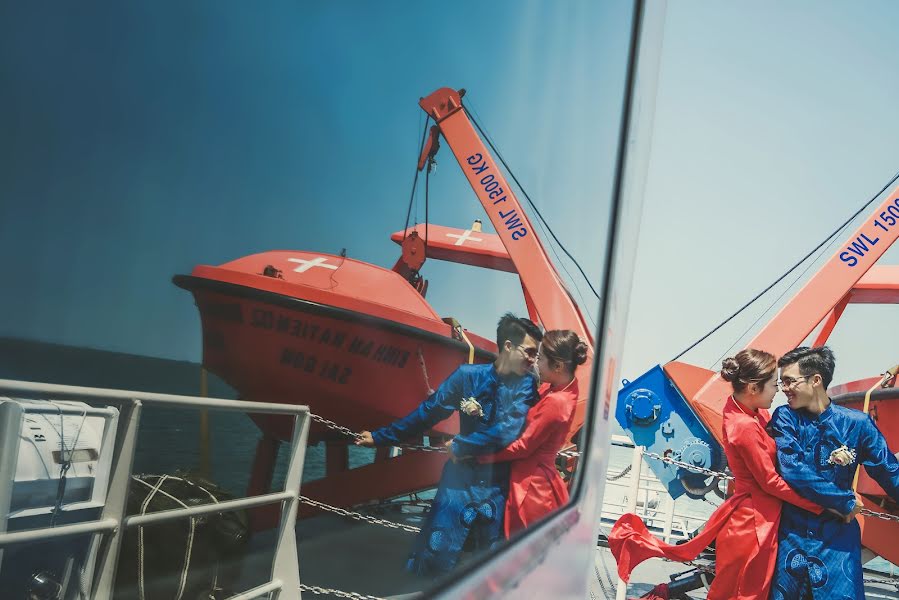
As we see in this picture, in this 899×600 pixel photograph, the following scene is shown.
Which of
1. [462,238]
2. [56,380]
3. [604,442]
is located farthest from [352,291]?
[604,442]

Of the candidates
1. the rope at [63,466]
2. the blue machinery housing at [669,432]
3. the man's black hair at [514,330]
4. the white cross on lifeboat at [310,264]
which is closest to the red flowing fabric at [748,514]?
the blue machinery housing at [669,432]

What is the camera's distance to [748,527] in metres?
2.87

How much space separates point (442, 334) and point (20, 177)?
1.01 feet

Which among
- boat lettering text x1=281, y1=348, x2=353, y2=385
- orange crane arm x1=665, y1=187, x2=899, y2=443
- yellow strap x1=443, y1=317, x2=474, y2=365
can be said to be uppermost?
orange crane arm x1=665, y1=187, x2=899, y2=443

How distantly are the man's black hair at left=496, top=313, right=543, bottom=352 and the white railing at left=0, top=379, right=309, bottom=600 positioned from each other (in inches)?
6.4

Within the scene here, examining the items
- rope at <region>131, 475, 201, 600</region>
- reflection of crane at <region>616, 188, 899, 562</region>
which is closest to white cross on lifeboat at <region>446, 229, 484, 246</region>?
rope at <region>131, 475, 201, 600</region>

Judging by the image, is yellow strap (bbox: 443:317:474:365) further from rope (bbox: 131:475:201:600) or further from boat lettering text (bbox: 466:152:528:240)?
rope (bbox: 131:475:201:600)

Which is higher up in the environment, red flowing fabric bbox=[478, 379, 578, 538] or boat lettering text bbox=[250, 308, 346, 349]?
boat lettering text bbox=[250, 308, 346, 349]

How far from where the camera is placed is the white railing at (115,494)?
0.30 m

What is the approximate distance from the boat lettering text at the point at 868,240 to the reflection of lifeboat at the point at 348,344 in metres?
5.96

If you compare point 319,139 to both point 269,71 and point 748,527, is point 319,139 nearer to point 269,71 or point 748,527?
point 269,71

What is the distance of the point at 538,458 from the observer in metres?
0.64

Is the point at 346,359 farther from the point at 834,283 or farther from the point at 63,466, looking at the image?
the point at 834,283

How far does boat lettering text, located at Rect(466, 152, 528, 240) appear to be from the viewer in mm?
535
